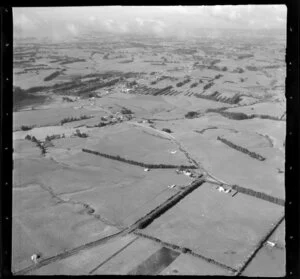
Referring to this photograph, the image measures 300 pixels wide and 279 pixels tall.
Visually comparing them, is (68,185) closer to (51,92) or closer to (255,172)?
(255,172)

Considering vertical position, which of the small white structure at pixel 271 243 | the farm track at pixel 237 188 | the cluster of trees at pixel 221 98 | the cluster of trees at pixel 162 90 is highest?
the cluster of trees at pixel 162 90

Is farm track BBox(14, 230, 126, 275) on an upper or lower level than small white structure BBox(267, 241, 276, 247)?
lower

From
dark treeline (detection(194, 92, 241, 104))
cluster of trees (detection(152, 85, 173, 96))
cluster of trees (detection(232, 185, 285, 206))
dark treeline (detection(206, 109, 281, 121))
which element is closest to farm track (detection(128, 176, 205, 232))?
cluster of trees (detection(232, 185, 285, 206))

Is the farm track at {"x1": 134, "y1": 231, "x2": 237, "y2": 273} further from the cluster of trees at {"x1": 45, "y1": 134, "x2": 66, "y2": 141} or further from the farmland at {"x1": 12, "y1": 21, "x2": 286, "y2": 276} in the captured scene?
the cluster of trees at {"x1": 45, "y1": 134, "x2": 66, "y2": 141}

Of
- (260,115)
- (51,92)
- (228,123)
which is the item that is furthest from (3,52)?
(51,92)

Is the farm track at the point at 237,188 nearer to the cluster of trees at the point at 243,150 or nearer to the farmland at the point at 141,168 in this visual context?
the farmland at the point at 141,168

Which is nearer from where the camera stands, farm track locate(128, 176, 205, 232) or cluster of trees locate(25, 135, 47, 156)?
farm track locate(128, 176, 205, 232)

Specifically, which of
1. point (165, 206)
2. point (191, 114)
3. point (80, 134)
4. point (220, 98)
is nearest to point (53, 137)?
point (80, 134)

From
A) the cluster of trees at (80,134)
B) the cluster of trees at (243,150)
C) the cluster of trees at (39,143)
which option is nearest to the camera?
the cluster of trees at (243,150)

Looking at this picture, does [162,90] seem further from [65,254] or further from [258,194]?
[65,254]
